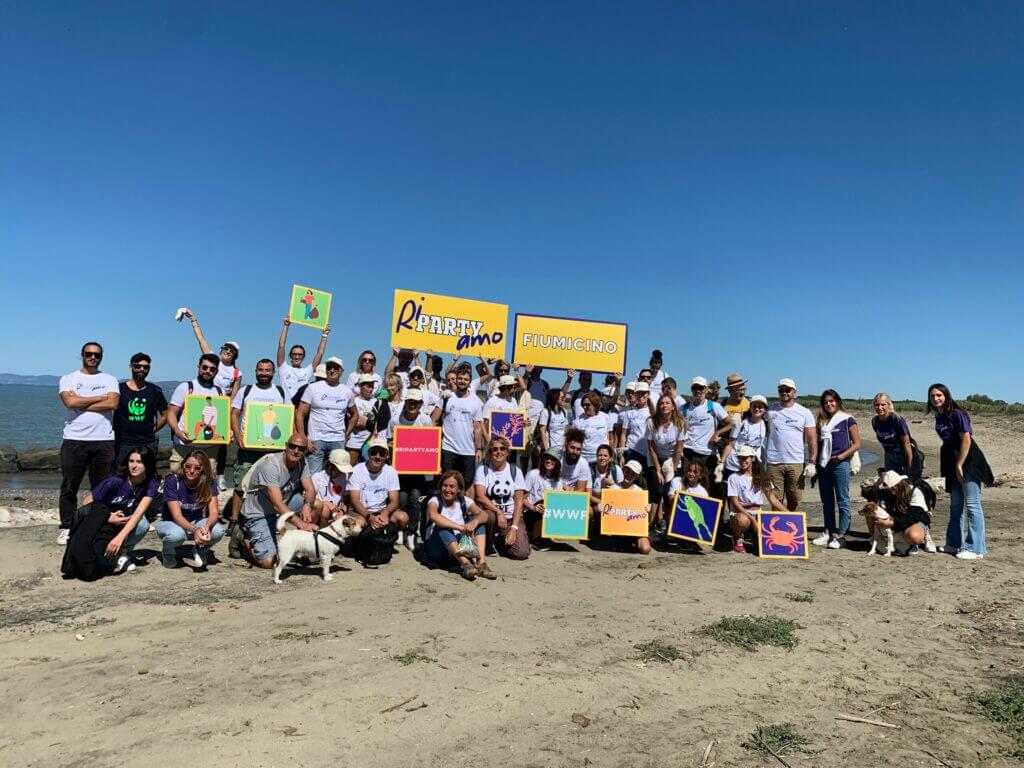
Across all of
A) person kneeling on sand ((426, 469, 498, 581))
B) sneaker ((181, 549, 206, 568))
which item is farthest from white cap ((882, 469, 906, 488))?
sneaker ((181, 549, 206, 568))

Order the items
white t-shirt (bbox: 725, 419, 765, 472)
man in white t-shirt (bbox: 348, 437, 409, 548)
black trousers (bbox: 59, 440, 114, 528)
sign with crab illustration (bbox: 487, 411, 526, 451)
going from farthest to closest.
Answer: sign with crab illustration (bbox: 487, 411, 526, 451), white t-shirt (bbox: 725, 419, 765, 472), black trousers (bbox: 59, 440, 114, 528), man in white t-shirt (bbox: 348, 437, 409, 548)

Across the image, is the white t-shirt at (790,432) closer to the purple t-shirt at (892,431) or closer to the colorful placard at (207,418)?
the purple t-shirt at (892,431)

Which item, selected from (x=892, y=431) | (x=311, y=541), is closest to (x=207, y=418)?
(x=311, y=541)

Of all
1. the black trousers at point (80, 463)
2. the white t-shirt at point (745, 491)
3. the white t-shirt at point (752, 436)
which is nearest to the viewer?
the black trousers at point (80, 463)

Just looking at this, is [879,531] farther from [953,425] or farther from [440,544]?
[440,544]

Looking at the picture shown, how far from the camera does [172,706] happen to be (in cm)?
387

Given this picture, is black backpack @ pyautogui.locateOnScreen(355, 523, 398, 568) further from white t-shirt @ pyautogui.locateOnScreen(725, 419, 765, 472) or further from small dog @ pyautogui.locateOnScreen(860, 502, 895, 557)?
small dog @ pyautogui.locateOnScreen(860, 502, 895, 557)

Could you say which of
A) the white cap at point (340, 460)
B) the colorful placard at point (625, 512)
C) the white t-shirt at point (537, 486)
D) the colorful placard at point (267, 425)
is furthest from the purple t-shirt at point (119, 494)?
the colorful placard at point (625, 512)

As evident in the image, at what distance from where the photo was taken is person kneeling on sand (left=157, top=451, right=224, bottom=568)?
677 centimetres

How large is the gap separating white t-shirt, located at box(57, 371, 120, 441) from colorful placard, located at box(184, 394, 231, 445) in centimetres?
80

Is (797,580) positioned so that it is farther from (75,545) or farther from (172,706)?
(75,545)

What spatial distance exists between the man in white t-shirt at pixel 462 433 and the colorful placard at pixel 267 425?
6.17ft

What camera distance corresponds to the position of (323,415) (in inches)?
325

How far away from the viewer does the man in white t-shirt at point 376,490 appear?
7.33 meters
